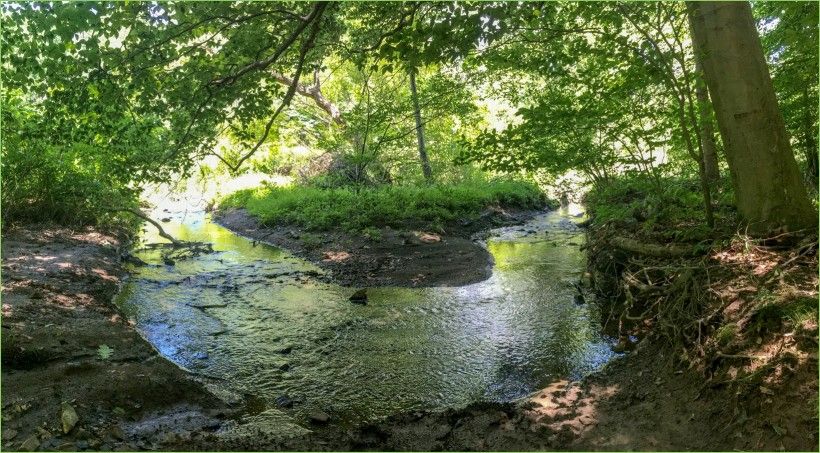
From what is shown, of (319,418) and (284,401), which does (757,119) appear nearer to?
(319,418)

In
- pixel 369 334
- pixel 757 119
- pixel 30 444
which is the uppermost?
pixel 757 119

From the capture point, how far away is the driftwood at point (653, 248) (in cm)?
568

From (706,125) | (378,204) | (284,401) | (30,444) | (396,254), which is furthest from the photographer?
(378,204)

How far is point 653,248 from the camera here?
6234 millimetres

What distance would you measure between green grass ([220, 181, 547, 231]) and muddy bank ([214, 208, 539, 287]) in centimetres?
46

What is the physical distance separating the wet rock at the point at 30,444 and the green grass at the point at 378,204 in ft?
34.4

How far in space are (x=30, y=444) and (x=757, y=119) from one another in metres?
6.79

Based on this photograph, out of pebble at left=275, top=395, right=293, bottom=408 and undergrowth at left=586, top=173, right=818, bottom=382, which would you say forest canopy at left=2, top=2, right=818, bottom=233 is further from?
pebble at left=275, top=395, right=293, bottom=408

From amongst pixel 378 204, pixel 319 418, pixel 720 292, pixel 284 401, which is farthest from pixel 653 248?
pixel 378 204

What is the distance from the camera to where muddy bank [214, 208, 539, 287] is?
1024 cm

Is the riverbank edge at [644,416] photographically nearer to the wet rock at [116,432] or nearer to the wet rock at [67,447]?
the wet rock at [116,432]

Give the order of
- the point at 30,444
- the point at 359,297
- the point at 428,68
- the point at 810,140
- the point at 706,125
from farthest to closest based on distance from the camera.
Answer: the point at 359,297 < the point at 810,140 < the point at 428,68 < the point at 706,125 < the point at 30,444

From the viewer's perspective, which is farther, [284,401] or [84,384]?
[284,401]

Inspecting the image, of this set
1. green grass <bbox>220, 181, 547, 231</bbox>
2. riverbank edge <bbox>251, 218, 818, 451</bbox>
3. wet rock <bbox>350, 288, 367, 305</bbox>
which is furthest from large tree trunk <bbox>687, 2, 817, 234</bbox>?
green grass <bbox>220, 181, 547, 231</bbox>
